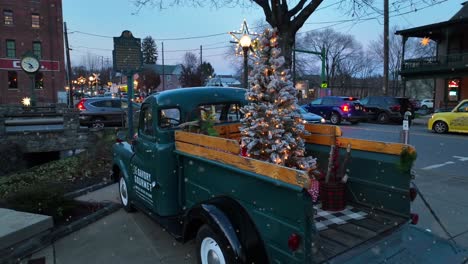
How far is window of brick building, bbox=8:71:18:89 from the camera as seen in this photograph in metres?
38.0

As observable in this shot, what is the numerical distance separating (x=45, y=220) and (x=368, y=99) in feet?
72.4

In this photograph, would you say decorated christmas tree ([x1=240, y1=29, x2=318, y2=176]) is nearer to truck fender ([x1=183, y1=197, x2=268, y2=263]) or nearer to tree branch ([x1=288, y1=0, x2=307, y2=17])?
truck fender ([x1=183, y1=197, x2=268, y2=263])

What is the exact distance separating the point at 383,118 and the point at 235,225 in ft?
70.1

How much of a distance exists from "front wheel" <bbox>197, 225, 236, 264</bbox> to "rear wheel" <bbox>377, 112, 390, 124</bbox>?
69.1 feet

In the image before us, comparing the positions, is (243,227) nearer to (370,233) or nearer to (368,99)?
(370,233)

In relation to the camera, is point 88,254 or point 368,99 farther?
point 368,99

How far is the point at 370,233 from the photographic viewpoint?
340cm

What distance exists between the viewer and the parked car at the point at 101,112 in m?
19.7

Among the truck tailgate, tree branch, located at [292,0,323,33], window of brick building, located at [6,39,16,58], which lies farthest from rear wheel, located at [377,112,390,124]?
window of brick building, located at [6,39,16,58]

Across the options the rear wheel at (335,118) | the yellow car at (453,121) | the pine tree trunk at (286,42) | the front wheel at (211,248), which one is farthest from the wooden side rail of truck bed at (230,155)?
the rear wheel at (335,118)

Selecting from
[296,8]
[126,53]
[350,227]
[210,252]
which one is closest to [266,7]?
[296,8]

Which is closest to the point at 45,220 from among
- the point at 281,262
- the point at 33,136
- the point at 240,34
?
the point at 281,262

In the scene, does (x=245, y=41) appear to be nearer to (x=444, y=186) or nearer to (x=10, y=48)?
(x=444, y=186)

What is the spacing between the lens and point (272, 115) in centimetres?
407
